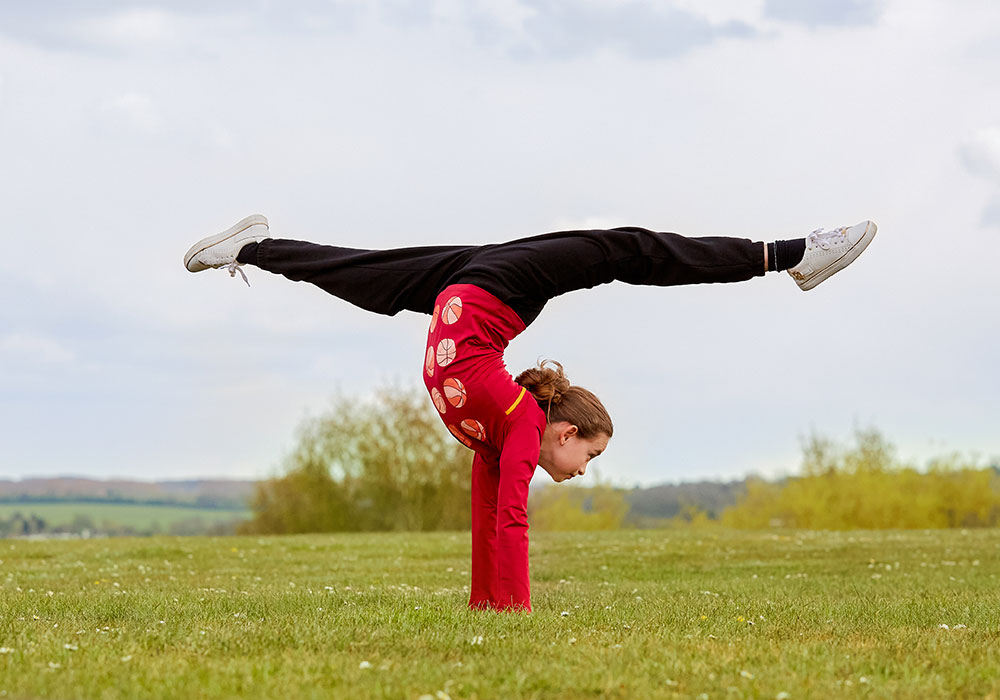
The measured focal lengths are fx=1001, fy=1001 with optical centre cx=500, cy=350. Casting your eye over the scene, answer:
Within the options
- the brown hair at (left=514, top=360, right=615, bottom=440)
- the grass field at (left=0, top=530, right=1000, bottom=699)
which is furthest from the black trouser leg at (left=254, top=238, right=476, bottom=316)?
the grass field at (left=0, top=530, right=1000, bottom=699)

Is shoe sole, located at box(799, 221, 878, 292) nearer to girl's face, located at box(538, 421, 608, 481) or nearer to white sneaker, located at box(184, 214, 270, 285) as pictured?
girl's face, located at box(538, 421, 608, 481)

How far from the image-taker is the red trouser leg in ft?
21.9

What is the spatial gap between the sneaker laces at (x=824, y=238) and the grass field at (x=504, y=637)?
241 cm

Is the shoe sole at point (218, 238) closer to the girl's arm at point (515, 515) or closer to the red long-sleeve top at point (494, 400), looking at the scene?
the red long-sleeve top at point (494, 400)

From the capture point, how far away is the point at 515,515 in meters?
5.91

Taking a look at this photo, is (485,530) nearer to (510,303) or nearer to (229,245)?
(510,303)

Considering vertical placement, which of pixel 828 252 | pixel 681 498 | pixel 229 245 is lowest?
pixel 681 498

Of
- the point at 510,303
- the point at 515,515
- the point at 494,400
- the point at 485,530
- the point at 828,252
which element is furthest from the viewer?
the point at 485,530

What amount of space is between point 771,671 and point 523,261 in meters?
2.81

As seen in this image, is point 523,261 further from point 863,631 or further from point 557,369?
point 863,631

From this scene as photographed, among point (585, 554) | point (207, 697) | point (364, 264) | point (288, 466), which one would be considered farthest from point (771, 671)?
point (288, 466)

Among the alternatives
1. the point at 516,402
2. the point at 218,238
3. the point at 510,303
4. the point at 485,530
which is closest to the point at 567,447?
the point at 516,402

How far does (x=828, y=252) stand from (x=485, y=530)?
9.56 feet

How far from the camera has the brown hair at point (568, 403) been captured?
252 inches
